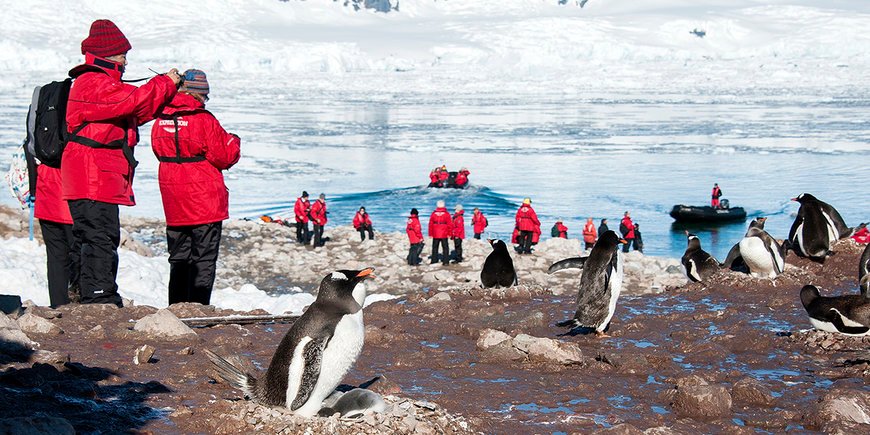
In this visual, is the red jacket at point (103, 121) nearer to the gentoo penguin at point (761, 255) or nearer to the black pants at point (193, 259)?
the black pants at point (193, 259)

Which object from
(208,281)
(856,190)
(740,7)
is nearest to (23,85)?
(856,190)

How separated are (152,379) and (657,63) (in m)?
121

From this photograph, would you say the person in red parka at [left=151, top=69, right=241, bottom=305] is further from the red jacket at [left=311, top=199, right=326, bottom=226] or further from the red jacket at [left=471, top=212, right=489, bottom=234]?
the red jacket at [left=471, top=212, right=489, bottom=234]

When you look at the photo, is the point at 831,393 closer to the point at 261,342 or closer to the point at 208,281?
the point at 261,342

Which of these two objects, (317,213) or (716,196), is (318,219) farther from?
(716,196)

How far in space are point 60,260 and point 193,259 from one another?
2.80 ft

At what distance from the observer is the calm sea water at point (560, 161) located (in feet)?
74.4

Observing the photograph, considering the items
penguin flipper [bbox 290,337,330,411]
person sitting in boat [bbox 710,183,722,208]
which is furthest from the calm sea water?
penguin flipper [bbox 290,337,330,411]

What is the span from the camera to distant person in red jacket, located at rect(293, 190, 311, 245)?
15.8 meters

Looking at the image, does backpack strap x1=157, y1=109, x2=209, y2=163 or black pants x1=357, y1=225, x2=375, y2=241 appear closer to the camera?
backpack strap x1=157, y1=109, x2=209, y2=163

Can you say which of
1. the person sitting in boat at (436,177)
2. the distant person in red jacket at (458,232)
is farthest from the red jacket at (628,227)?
the person sitting in boat at (436,177)

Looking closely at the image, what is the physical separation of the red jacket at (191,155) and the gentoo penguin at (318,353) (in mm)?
2153

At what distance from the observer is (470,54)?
420 feet

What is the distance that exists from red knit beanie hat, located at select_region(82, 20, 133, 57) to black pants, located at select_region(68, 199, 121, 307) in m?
0.80
